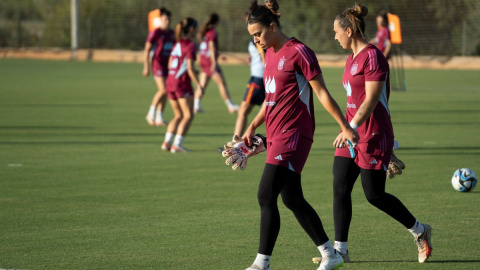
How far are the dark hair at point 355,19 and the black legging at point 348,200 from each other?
43.3 inches

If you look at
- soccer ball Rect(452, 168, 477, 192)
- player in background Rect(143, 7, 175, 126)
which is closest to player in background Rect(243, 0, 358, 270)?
soccer ball Rect(452, 168, 477, 192)

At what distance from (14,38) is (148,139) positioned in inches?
1631

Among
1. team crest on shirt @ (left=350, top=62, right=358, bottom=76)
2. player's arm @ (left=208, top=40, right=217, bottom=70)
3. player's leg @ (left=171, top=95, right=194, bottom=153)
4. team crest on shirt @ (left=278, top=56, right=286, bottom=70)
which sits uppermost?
team crest on shirt @ (left=278, top=56, right=286, bottom=70)

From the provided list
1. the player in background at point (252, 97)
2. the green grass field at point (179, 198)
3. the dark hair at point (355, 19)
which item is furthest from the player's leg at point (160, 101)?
the dark hair at point (355, 19)

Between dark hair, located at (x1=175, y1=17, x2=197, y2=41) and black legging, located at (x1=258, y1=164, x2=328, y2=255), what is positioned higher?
dark hair, located at (x1=175, y1=17, x2=197, y2=41)

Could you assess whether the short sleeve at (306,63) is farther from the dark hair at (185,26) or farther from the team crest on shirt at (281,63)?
the dark hair at (185,26)

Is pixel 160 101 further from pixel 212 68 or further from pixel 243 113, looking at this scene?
pixel 243 113

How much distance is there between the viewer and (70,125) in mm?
17469

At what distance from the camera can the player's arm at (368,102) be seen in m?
6.23

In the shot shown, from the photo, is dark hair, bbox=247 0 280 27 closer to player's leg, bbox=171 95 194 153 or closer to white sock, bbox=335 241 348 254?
white sock, bbox=335 241 348 254

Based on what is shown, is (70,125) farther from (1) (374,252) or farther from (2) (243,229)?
(1) (374,252)

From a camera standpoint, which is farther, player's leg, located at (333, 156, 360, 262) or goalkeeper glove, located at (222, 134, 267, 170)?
player's leg, located at (333, 156, 360, 262)

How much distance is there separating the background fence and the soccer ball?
32.2m

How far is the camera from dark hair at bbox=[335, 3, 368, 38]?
645 cm
